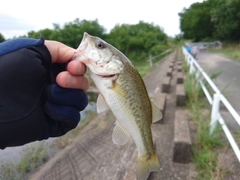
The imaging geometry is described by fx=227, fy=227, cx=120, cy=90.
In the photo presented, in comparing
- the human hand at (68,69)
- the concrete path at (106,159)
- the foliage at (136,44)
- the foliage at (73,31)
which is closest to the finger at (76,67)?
the human hand at (68,69)

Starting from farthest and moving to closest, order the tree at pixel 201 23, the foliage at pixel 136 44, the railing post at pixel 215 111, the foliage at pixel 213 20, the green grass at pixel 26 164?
the tree at pixel 201 23 < the foliage at pixel 136 44 < the foliage at pixel 213 20 < the green grass at pixel 26 164 < the railing post at pixel 215 111

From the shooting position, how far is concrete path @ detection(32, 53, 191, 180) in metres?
3.82

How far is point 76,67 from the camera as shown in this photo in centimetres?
189

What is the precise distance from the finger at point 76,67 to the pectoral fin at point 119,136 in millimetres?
614

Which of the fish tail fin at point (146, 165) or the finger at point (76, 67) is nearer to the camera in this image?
the finger at point (76, 67)

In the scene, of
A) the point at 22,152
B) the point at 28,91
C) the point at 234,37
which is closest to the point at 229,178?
the point at 28,91

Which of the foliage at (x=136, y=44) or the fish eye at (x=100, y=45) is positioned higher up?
the fish eye at (x=100, y=45)

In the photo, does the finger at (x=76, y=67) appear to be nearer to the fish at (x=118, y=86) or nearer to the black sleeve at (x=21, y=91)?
the fish at (x=118, y=86)

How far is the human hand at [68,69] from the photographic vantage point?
190cm

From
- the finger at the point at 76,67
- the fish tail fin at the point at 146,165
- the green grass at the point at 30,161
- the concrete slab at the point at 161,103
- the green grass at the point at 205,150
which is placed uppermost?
the finger at the point at 76,67

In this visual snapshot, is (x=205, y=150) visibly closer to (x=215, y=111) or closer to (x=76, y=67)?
(x=215, y=111)

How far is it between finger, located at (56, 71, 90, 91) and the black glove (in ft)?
0.19

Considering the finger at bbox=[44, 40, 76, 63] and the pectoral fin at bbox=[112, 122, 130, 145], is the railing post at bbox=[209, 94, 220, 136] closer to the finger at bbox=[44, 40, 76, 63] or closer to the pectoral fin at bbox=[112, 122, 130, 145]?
the pectoral fin at bbox=[112, 122, 130, 145]

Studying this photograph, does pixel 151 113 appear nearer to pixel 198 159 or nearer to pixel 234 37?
pixel 198 159
